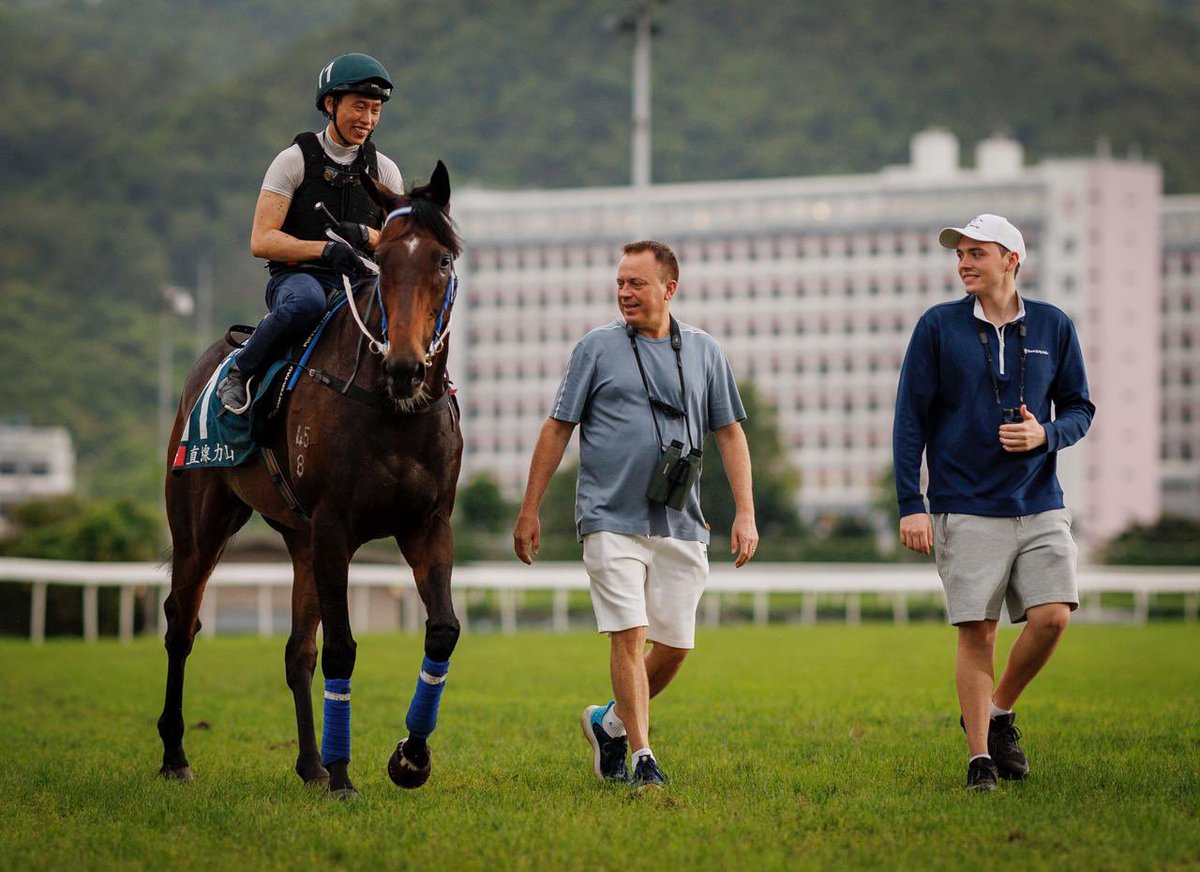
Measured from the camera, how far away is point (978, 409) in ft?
25.7

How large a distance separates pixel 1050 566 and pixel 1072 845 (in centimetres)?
175

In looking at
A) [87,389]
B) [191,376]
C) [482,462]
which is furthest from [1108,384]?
[191,376]

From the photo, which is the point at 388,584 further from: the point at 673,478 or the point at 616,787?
the point at 673,478

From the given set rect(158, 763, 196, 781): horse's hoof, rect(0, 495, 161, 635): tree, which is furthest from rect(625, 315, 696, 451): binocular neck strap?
rect(0, 495, 161, 635): tree

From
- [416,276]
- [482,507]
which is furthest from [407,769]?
[482,507]

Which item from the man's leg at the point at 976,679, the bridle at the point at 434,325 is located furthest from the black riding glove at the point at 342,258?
the man's leg at the point at 976,679

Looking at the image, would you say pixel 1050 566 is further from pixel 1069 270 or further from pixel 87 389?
pixel 87 389

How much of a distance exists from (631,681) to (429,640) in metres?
0.90

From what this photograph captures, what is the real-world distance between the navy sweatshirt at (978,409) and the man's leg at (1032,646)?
45 centimetres

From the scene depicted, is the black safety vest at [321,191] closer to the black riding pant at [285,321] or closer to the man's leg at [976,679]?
the black riding pant at [285,321]

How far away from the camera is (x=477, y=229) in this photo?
154 m

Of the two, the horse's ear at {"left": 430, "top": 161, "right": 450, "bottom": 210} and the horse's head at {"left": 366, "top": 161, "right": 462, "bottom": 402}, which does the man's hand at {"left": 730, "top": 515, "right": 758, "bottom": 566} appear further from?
the horse's ear at {"left": 430, "top": 161, "right": 450, "bottom": 210}

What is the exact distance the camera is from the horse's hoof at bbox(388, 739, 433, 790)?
7.74 metres

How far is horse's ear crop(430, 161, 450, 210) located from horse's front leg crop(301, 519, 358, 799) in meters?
1.53
